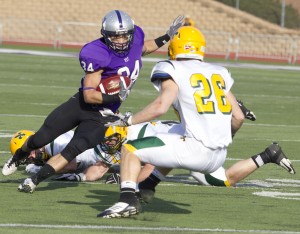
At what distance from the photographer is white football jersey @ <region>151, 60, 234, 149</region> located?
26.3 ft

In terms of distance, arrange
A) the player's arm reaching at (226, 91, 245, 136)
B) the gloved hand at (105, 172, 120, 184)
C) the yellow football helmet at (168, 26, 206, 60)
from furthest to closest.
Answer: the gloved hand at (105, 172, 120, 184), the player's arm reaching at (226, 91, 245, 136), the yellow football helmet at (168, 26, 206, 60)

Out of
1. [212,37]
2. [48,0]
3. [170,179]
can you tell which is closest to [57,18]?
[48,0]

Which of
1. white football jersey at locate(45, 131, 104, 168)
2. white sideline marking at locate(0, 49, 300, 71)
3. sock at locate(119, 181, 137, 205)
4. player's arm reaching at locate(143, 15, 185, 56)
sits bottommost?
white sideline marking at locate(0, 49, 300, 71)

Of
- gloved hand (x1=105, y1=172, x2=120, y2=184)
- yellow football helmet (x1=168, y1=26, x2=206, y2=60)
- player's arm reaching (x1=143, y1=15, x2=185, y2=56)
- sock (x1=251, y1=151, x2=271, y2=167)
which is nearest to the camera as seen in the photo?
yellow football helmet (x1=168, y1=26, x2=206, y2=60)

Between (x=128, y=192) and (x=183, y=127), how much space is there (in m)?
0.68

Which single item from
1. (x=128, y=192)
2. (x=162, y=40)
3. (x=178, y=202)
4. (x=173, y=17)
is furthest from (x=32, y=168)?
(x=173, y=17)

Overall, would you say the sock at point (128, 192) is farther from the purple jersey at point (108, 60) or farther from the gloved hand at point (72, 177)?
the gloved hand at point (72, 177)

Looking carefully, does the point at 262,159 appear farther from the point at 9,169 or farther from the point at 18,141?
the point at 18,141

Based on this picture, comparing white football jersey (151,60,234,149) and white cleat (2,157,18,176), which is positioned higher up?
white football jersey (151,60,234,149)

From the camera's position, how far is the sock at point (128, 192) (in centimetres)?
797

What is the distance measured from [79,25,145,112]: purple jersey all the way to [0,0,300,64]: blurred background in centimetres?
2765

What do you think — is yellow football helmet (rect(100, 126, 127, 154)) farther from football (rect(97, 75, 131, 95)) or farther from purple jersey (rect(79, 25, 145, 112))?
football (rect(97, 75, 131, 95))

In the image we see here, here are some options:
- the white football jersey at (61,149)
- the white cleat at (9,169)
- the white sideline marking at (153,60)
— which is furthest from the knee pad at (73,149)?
the white sideline marking at (153,60)

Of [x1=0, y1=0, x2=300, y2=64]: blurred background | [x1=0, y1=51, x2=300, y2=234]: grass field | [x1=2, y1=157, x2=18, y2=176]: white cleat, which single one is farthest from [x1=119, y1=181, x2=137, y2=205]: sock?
[x1=0, y1=0, x2=300, y2=64]: blurred background
